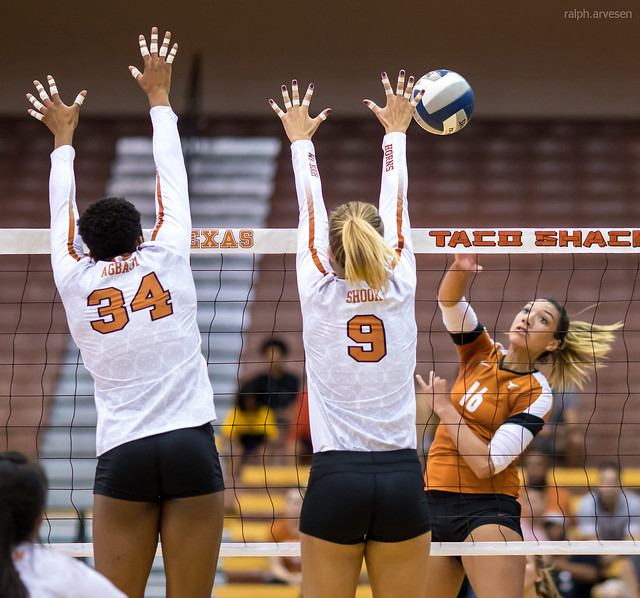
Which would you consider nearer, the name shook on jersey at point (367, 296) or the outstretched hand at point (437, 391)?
the name shook on jersey at point (367, 296)

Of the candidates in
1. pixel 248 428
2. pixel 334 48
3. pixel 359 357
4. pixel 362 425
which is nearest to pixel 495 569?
pixel 362 425

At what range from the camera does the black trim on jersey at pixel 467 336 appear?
4191 millimetres

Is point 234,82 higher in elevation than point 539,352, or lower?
higher

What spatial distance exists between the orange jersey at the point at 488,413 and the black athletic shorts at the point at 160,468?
1.37 m

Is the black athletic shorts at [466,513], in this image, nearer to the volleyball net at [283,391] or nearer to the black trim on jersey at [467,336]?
the black trim on jersey at [467,336]

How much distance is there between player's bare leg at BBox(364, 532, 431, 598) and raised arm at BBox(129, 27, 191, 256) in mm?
1227

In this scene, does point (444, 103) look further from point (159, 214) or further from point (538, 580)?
point (538, 580)

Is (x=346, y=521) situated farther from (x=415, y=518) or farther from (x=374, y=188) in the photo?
(x=374, y=188)

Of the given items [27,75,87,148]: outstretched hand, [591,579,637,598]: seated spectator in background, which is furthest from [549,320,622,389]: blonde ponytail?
[591,579,637,598]: seated spectator in background

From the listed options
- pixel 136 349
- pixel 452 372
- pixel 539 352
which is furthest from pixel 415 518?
pixel 452 372

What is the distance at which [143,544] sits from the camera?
3.05 meters

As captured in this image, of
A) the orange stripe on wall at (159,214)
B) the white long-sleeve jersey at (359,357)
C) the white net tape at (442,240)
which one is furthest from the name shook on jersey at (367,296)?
the white net tape at (442,240)

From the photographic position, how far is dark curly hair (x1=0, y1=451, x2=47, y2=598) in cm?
216

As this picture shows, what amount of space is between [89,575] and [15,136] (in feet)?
28.8
